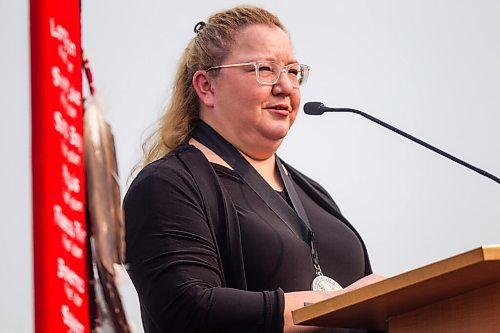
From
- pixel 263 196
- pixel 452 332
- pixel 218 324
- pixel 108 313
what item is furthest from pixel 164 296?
pixel 108 313

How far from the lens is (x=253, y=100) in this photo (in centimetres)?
236

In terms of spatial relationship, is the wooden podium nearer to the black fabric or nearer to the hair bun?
the black fabric

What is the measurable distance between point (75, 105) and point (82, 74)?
0.11ft

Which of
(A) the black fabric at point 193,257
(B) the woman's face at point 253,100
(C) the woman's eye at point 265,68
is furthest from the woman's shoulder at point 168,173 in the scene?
(C) the woman's eye at point 265,68

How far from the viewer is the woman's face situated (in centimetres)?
236

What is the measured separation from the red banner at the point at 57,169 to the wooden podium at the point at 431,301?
799mm

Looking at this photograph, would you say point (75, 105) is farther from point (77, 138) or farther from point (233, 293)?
point (233, 293)

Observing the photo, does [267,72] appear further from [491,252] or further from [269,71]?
[491,252]

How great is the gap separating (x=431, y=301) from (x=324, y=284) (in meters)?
0.55

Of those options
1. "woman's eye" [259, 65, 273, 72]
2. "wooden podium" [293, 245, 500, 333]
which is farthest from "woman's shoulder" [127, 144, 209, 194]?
"wooden podium" [293, 245, 500, 333]

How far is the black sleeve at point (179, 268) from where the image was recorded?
6.41 feet

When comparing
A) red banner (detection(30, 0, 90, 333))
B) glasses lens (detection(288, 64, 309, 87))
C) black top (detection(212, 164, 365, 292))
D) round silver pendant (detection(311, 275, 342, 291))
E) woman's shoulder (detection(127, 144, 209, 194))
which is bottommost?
round silver pendant (detection(311, 275, 342, 291))

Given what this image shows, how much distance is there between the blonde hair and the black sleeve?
0.32m

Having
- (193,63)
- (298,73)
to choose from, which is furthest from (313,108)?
(193,63)
